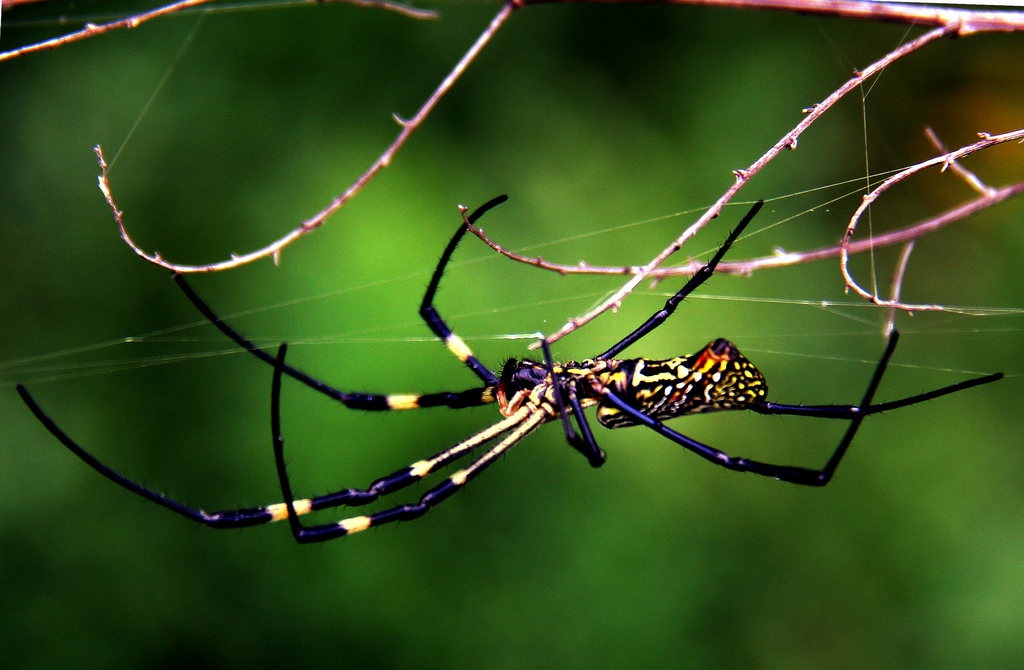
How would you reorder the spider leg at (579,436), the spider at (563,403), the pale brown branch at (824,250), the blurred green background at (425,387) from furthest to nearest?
the blurred green background at (425,387), the spider at (563,403), the spider leg at (579,436), the pale brown branch at (824,250)

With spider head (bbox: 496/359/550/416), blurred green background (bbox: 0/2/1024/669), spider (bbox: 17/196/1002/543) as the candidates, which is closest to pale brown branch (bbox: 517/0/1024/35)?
spider (bbox: 17/196/1002/543)

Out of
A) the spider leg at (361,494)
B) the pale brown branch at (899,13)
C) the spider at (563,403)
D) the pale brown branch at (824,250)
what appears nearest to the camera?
the pale brown branch at (899,13)

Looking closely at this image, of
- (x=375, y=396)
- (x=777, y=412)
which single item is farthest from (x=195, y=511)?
(x=777, y=412)

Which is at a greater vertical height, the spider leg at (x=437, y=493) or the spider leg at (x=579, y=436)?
the spider leg at (x=579, y=436)

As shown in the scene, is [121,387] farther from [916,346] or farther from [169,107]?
[916,346]

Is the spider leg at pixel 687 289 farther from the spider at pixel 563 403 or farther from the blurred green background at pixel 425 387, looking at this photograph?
the blurred green background at pixel 425 387

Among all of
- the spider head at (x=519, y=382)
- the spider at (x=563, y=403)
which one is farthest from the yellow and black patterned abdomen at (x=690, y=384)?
the spider head at (x=519, y=382)
